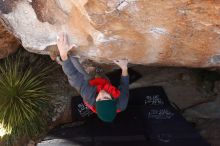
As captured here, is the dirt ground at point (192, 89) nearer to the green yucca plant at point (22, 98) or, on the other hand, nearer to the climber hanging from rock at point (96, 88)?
the green yucca plant at point (22, 98)

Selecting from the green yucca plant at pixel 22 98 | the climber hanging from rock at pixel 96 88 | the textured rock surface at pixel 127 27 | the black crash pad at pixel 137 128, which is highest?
the textured rock surface at pixel 127 27

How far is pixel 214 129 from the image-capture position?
25.0ft

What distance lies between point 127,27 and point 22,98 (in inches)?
104

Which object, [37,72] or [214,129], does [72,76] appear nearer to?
[37,72]

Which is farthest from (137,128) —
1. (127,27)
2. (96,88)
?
(127,27)

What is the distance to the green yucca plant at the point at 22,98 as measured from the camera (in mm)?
6754

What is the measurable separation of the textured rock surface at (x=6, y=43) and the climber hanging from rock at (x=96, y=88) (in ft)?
5.31

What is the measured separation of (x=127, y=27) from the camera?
4.87 m

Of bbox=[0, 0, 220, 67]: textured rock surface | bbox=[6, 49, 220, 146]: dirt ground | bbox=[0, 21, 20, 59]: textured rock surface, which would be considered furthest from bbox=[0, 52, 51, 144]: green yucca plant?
bbox=[0, 0, 220, 67]: textured rock surface

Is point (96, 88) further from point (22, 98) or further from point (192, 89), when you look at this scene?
point (192, 89)

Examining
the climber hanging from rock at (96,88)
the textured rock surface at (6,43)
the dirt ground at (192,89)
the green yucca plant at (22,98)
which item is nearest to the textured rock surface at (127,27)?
the climber hanging from rock at (96,88)

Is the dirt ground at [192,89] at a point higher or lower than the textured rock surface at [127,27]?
lower

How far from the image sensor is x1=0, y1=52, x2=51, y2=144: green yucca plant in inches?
266

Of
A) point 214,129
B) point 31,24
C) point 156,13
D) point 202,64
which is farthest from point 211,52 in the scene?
A: point 214,129
